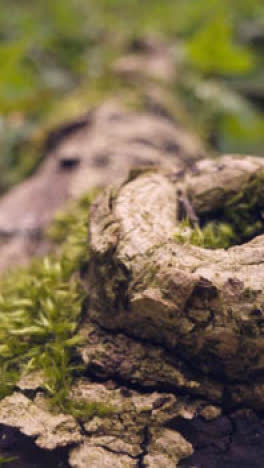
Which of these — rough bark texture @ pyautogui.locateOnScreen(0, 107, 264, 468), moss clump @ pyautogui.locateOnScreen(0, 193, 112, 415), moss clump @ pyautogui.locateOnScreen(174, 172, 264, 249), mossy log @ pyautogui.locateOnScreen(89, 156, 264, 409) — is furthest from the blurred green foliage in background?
rough bark texture @ pyautogui.locateOnScreen(0, 107, 264, 468)

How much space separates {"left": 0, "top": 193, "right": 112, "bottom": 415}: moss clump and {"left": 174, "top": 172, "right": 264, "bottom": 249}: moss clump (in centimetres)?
73

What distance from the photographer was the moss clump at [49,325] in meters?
2.08

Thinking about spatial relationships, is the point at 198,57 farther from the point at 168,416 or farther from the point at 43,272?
the point at 168,416

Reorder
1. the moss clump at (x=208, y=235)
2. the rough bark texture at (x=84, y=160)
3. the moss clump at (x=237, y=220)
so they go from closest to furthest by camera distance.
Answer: the moss clump at (x=208, y=235)
the moss clump at (x=237, y=220)
the rough bark texture at (x=84, y=160)

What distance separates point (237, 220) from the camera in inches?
103

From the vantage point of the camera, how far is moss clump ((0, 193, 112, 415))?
6.83ft

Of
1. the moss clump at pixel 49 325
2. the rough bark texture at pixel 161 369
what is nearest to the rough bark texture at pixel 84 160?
the moss clump at pixel 49 325

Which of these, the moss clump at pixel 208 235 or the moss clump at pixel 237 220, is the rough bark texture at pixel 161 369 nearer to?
the moss clump at pixel 208 235

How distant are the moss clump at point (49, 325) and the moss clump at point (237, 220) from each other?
0.73 m

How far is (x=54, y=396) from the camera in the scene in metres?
2.00

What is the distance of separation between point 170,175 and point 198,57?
3864 mm

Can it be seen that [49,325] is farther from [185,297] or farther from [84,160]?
[84,160]

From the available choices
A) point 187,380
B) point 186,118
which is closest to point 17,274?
point 187,380

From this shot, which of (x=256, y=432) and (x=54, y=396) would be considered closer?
(x=256, y=432)
